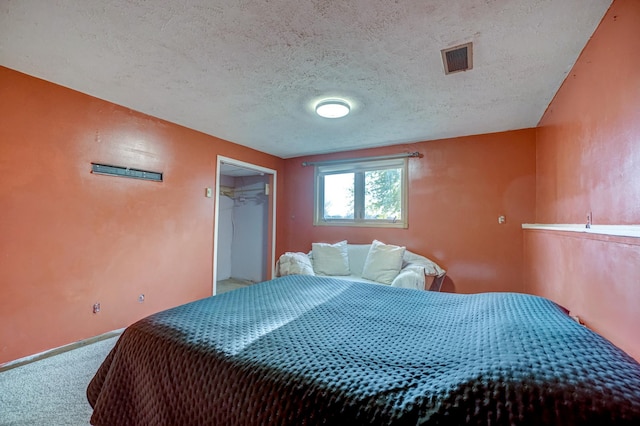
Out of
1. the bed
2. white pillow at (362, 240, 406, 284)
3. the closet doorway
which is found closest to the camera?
the bed

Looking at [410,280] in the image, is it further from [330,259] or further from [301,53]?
[301,53]

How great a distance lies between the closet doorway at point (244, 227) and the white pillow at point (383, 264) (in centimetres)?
189

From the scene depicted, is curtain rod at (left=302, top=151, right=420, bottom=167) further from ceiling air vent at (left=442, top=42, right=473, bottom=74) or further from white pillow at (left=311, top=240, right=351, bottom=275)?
ceiling air vent at (left=442, top=42, right=473, bottom=74)

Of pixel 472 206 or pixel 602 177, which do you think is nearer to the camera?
pixel 602 177

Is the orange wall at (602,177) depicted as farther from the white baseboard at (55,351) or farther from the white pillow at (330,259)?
the white baseboard at (55,351)

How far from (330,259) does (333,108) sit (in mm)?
1989

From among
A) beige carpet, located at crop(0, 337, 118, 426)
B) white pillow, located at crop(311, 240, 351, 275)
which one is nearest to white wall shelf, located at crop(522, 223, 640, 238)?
white pillow, located at crop(311, 240, 351, 275)

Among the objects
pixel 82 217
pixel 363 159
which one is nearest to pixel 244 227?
pixel 363 159

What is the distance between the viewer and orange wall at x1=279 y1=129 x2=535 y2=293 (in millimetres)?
3150

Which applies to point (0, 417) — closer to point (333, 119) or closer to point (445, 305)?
point (445, 305)

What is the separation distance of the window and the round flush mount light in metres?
1.50

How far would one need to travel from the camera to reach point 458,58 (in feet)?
6.00

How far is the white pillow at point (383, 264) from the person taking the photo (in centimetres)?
325

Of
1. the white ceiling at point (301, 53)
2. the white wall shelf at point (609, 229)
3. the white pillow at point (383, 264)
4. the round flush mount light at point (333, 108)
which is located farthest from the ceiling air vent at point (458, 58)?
the white pillow at point (383, 264)
